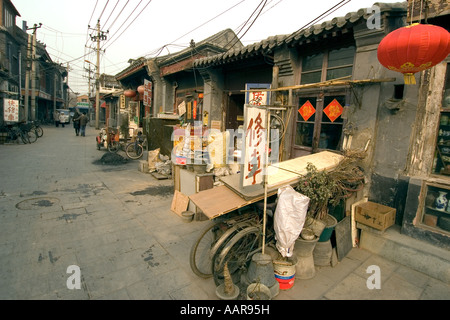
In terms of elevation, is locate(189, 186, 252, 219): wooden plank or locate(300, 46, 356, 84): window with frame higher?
locate(300, 46, 356, 84): window with frame

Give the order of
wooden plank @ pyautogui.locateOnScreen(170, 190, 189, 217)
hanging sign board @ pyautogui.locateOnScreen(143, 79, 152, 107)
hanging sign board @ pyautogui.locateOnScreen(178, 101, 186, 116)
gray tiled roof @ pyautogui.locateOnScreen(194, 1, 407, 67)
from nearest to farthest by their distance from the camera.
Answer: gray tiled roof @ pyautogui.locateOnScreen(194, 1, 407, 67) → wooden plank @ pyautogui.locateOnScreen(170, 190, 189, 217) → hanging sign board @ pyautogui.locateOnScreen(178, 101, 186, 116) → hanging sign board @ pyautogui.locateOnScreen(143, 79, 152, 107)

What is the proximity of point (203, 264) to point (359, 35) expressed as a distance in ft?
18.8

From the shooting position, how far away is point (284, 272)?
383cm

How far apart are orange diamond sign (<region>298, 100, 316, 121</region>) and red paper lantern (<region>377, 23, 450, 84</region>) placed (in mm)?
2972

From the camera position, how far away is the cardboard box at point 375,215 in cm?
476

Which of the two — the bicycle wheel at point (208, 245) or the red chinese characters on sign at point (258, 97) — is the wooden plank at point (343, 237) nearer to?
the bicycle wheel at point (208, 245)

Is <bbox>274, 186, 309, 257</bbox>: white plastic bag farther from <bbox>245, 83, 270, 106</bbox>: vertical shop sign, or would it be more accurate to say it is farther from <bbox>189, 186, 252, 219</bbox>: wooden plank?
<bbox>245, 83, 270, 106</bbox>: vertical shop sign

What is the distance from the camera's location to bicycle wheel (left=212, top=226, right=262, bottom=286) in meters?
3.86

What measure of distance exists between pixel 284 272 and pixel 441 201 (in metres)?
3.35

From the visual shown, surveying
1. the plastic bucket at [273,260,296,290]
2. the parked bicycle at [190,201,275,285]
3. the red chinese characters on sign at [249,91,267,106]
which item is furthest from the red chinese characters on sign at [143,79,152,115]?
the plastic bucket at [273,260,296,290]

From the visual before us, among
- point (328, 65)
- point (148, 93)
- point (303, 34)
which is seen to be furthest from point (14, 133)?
point (328, 65)

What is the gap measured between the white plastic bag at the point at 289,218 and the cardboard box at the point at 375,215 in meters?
1.95

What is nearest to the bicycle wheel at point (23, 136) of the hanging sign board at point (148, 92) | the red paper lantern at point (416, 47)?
the hanging sign board at point (148, 92)
